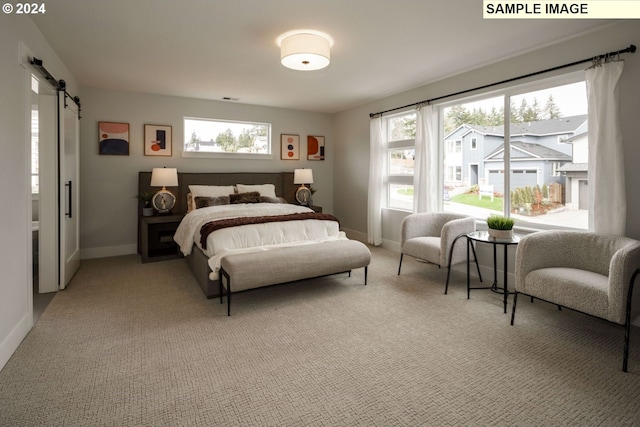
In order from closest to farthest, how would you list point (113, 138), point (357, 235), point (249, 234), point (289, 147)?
point (249, 234) < point (113, 138) < point (357, 235) < point (289, 147)

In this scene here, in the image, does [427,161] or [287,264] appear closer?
[287,264]

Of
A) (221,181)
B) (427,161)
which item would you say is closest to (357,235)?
(427,161)

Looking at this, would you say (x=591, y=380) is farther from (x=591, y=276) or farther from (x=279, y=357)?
(x=279, y=357)

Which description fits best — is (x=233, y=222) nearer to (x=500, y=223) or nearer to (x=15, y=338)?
(x=15, y=338)

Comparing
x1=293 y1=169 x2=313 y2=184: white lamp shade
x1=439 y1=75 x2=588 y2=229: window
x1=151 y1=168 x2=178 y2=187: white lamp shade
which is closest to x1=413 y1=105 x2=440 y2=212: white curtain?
x1=439 y1=75 x2=588 y2=229: window

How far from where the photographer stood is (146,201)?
5.22 m

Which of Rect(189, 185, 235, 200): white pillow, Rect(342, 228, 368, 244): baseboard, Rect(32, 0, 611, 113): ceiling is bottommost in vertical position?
Rect(342, 228, 368, 244): baseboard

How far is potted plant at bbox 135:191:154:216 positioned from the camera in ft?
16.8

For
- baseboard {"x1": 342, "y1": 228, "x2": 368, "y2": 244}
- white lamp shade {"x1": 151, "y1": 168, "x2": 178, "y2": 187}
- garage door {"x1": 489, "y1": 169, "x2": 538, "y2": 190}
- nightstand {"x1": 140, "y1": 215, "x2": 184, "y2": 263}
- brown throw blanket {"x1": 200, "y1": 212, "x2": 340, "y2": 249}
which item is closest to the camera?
brown throw blanket {"x1": 200, "y1": 212, "x2": 340, "y2": 249}

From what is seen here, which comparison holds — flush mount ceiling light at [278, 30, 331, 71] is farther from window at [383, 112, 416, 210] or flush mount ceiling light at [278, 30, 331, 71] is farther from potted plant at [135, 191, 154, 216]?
potted plant at [135, 191, 154, 216]

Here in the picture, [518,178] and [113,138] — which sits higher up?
[113,138]

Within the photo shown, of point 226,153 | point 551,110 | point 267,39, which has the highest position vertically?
point 267,39

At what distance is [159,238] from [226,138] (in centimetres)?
205

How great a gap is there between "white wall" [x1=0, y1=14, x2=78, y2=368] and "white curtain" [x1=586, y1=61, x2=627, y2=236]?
4490mm
